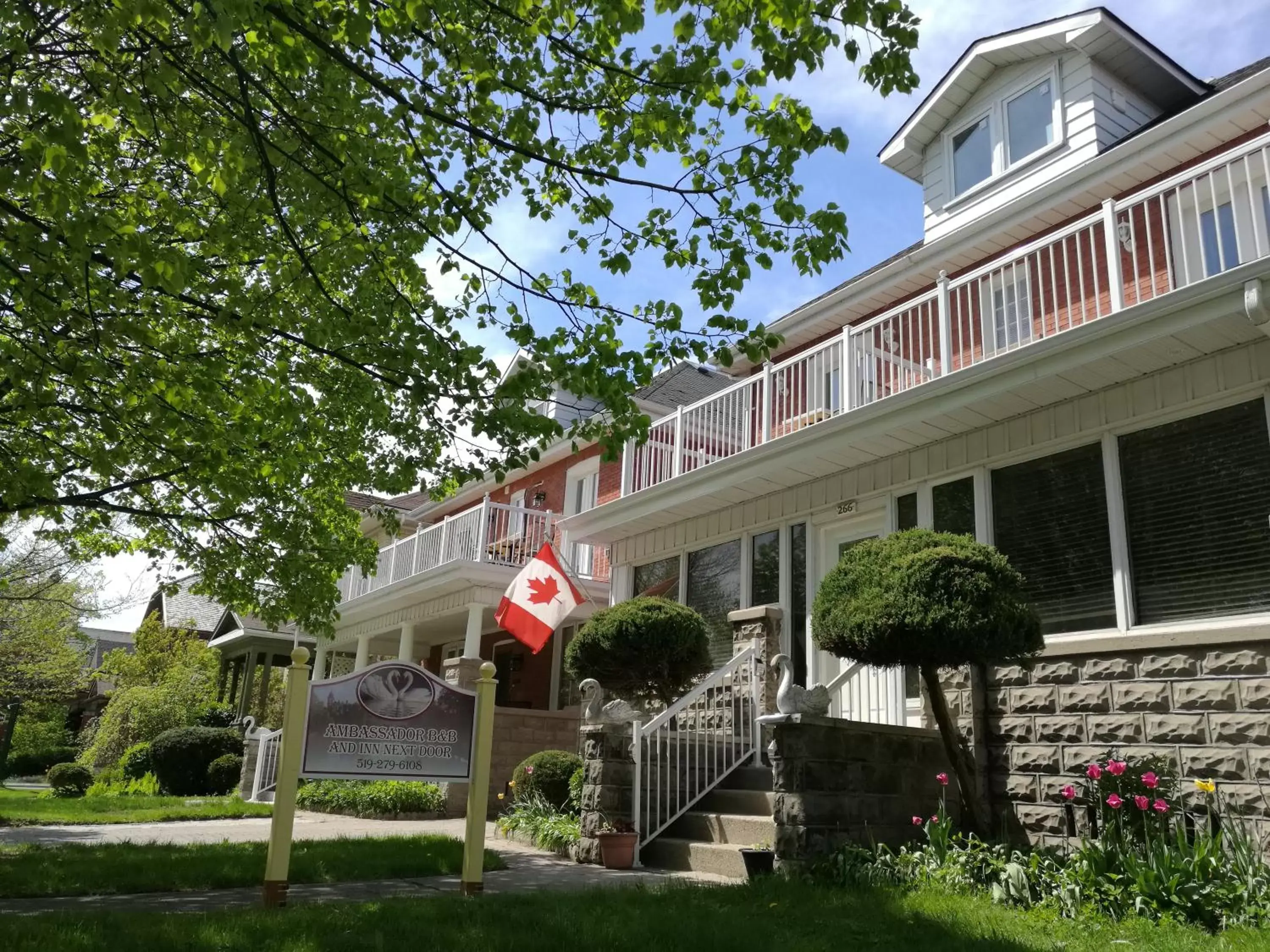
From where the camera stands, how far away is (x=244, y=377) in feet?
24.9

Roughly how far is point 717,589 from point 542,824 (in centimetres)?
371

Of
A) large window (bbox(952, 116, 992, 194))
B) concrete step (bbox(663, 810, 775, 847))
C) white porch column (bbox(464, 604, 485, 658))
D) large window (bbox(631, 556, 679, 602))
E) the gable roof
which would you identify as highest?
large window (bbox(952, 116, 992, 194))

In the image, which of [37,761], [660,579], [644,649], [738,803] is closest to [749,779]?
[738,803]

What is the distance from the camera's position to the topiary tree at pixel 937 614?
695 centimetres

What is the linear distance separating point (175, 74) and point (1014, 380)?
648cm

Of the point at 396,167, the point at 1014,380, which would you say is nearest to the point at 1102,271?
the point at 1014,380

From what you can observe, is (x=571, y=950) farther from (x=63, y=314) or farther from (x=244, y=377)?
(x=244, y=377)

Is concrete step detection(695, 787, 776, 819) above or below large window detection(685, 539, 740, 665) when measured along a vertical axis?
below

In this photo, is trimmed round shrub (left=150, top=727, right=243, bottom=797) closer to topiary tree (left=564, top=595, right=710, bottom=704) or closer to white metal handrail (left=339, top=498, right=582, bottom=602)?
white metal handrail (left=339, top=498, right=582, bottom=602)

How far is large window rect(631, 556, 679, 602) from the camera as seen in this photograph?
42.7 ft


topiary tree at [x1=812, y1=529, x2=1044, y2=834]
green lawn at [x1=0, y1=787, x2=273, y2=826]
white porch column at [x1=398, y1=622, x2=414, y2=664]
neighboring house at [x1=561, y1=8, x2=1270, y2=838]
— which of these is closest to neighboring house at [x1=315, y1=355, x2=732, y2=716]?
white porch column at [x1=398, y1=622, x2=414, y2=664]

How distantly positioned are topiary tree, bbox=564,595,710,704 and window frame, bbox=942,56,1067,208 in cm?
680

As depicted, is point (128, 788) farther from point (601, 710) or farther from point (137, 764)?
point (601, 710)

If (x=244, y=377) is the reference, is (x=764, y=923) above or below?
below
